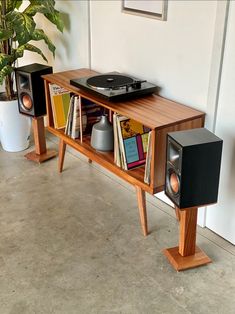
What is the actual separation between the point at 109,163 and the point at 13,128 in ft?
3.29

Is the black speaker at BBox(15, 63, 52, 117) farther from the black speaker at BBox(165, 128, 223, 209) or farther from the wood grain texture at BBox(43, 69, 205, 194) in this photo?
the black speaker at BBox(165, 128, 223, 209)

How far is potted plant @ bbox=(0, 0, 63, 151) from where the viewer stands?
2.44m

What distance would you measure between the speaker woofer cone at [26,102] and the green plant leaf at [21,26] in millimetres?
377

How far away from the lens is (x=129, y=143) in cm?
210

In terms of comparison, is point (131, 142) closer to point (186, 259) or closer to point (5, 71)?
point (186, 259)

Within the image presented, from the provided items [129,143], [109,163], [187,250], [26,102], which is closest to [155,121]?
[129,143]

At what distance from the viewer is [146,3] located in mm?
2107

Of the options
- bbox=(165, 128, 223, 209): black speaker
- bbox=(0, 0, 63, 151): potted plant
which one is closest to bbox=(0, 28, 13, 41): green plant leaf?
bbox=(0, 0, 63, 151): potted plant

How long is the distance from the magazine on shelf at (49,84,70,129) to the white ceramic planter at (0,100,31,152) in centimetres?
42

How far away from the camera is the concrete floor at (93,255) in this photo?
1.72 meters

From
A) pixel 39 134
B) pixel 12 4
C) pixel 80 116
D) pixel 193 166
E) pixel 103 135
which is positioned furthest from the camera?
pixel 39 134

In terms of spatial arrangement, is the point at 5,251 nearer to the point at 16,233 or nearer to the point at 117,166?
the point at 16,233

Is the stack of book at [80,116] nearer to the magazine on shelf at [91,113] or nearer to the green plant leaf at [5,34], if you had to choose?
the magazine on shelf at [91,113]

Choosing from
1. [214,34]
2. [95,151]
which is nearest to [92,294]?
[95,151]
